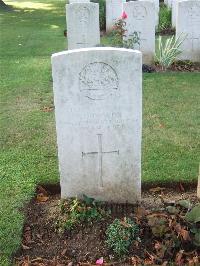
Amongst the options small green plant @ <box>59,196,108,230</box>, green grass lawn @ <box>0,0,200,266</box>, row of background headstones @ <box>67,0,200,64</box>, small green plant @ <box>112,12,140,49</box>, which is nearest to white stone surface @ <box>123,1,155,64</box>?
row of background headstones @ <box>67,0,200,64</box>

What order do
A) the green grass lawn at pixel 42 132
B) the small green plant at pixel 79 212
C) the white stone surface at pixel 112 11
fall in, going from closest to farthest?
the small green plant at pixel 79 212 < the green grass lawn at pixel 42 132 < the white stone surface at pixel 112 11

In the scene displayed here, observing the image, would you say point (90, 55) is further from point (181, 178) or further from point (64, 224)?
point (181, 178)

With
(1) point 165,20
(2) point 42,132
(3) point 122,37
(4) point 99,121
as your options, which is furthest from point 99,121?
(1) point 165,20

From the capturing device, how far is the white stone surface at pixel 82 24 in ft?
31.4

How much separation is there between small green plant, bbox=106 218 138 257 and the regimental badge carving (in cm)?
111

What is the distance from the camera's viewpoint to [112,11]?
46.8ft

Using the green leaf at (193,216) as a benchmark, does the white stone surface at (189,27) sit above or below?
above

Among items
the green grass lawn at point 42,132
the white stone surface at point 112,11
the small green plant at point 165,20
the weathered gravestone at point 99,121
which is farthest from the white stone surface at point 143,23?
the weathered gravestone at point 99,121

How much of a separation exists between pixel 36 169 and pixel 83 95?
1594 millimetres

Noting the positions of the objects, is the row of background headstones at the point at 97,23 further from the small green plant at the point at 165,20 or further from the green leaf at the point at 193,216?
the green leaf at the point at 193,216

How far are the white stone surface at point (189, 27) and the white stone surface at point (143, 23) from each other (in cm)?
60

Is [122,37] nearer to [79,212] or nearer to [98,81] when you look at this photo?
[98,81]

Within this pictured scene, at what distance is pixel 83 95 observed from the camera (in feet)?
13.0

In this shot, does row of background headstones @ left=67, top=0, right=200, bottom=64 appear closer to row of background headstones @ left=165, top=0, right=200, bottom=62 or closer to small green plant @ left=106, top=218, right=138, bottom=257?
row of background headstones @ left=165, top=0, right=200, bottom=62
